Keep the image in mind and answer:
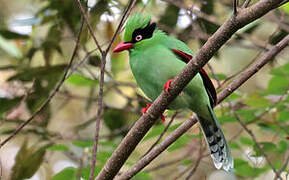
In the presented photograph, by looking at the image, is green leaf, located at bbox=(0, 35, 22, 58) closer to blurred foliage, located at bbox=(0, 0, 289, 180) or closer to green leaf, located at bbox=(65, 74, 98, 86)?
blurred foliage, located at bbox=(0, 0, 289, 180)

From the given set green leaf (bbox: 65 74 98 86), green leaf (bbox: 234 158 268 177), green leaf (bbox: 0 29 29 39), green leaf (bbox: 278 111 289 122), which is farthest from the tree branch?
green leaf (bbox: 0 29 29 39)

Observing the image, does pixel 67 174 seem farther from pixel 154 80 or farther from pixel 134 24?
pixel 134 24

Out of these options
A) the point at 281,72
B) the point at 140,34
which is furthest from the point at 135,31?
the point at 281,72

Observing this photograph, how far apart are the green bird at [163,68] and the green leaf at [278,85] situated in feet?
1.92

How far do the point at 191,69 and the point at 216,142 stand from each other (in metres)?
1.48

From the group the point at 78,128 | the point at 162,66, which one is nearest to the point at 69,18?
the point at 78,128

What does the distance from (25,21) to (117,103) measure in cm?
153

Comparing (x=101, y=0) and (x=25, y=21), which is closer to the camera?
(x=101, y=0)

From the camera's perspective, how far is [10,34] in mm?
4754

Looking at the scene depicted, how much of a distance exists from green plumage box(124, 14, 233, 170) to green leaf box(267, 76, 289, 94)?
1.92ft

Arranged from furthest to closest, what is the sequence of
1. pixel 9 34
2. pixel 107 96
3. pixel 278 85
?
pixel 107 96 < pixel 9 34 < pixel 278 85

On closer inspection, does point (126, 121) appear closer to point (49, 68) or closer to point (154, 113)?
point (49, 68)

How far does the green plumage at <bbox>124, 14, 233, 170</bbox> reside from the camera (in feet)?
10.1

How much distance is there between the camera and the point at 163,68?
10.1ft
